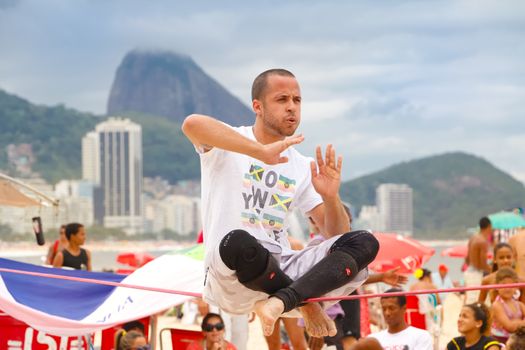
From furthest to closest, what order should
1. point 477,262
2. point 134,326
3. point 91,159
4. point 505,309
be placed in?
point 91,159
point 477,262
point 505,309
point 134,326

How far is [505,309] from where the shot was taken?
8797mm

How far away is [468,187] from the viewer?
15212 centimetres

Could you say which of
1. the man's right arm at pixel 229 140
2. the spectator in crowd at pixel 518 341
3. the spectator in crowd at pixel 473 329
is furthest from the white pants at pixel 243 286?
the spectator in crowd at pixel 473 329

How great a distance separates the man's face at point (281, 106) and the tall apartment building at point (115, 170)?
152 meters

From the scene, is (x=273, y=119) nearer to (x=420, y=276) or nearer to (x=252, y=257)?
(x=252, y=257)

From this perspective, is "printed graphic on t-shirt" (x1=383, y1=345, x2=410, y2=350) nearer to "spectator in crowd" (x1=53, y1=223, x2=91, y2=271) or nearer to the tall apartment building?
"spectator in crowd" (x1=53, y1=223, x2=91, y2=271)

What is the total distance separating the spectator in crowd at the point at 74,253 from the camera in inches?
428

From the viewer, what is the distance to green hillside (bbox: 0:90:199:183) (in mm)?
162000

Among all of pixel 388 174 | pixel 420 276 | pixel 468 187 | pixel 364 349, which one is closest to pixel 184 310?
pixel 420 276

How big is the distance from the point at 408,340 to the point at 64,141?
159 meters

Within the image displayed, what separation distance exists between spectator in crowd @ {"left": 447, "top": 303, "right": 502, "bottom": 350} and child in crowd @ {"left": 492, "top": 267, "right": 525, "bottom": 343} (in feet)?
2.88

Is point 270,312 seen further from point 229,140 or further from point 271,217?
point 229,140

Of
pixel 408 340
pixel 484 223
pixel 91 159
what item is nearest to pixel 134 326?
pixel 408 340

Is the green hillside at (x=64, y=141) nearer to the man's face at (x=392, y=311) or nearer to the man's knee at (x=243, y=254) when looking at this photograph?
the man's face at (x=392, y=311)
